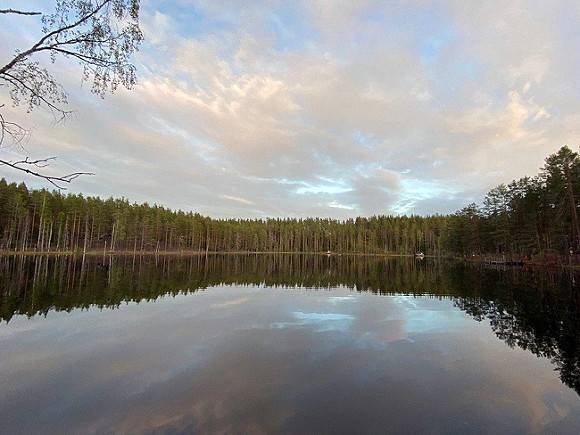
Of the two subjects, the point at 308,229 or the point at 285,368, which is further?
the point at 308,229

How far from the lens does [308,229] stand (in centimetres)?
18400

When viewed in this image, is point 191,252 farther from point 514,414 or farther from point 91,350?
point 514,414

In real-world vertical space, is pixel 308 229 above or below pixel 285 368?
above

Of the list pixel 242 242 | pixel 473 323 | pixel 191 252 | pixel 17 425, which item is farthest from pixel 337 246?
pixel 17 425

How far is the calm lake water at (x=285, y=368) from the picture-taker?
7.51m

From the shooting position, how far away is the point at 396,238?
170 m

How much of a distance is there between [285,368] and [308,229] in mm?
173525

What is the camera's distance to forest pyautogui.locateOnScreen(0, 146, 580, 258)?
5376cm

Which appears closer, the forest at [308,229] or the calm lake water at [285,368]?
the calm lake water at [285,368]

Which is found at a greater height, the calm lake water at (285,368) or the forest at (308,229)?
the forest at (308,229)

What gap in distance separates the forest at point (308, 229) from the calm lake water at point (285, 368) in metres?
41.4

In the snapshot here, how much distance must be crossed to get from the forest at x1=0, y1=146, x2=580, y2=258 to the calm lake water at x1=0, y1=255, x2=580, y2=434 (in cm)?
4144

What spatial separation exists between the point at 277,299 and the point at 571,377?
18500 mm

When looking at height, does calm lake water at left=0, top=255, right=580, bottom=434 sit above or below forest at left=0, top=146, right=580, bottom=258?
below
